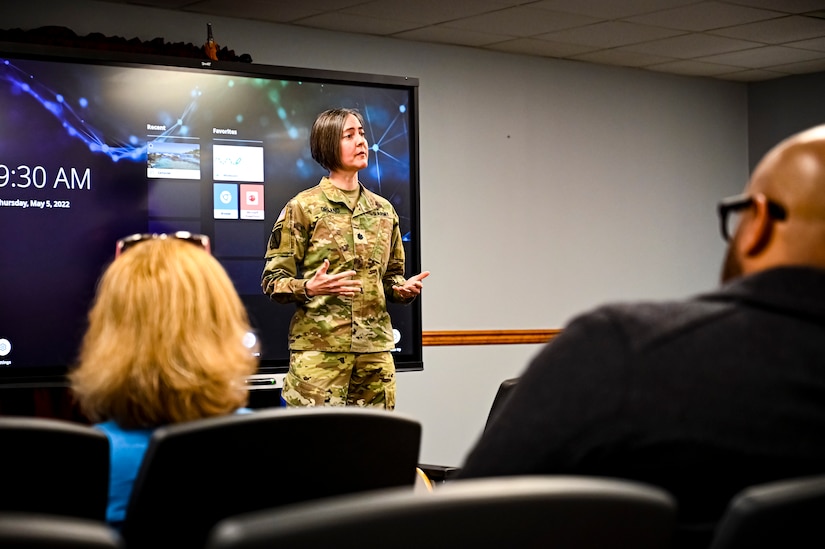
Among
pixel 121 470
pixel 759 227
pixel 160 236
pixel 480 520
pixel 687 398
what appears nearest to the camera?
pixel 480 520

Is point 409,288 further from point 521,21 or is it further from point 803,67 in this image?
point 803,67

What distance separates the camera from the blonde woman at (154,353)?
1.66 m

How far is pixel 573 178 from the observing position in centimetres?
745

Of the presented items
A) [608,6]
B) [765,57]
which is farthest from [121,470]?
[765,57]

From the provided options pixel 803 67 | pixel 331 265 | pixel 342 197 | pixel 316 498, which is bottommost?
pixel 316 498

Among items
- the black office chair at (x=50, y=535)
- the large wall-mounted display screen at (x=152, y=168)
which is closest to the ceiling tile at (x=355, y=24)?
the large wall-mounted display screen at (x=152, y=168)

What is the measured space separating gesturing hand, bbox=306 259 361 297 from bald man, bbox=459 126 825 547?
2732mm

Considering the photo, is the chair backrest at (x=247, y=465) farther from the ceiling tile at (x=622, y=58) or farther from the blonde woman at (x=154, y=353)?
the ceiling tile at (x=622, y=58)

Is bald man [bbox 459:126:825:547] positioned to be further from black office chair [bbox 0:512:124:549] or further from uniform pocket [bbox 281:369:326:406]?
uniform pocket [bbox 281:369:326:406]

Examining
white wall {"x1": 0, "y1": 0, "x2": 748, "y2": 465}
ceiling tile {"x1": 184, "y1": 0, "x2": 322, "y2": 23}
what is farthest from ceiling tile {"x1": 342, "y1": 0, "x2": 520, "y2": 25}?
white wall {"x1": 0, "y1": 0, "x2": 748, "y2": 465}

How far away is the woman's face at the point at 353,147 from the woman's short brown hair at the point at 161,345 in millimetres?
2558

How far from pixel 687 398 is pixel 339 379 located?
309cm

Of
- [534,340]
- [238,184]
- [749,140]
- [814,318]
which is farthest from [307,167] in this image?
[749,140]

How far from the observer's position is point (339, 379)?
13.6ft
